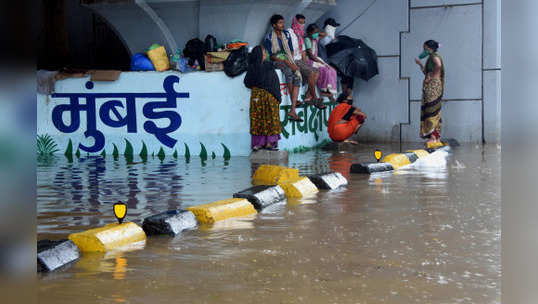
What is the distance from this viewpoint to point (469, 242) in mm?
4773

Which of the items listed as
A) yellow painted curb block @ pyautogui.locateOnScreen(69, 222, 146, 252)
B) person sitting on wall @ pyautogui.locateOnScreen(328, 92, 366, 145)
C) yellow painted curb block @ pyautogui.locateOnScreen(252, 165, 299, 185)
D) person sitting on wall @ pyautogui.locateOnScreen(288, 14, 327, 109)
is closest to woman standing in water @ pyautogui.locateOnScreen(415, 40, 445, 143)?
person sitting on wall @ pyautogui.locateOnScreen(328, 92, 366, 145)

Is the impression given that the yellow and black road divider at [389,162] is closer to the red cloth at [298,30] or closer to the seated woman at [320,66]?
the seated woman at [320,66]

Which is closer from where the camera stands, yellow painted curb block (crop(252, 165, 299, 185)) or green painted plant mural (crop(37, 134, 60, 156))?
yellow painted curb block (crop(252, 165, 299, 185))

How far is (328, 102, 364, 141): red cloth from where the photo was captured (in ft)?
44.7

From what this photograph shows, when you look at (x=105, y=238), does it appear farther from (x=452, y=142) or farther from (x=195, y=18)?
(x=452, y=142)

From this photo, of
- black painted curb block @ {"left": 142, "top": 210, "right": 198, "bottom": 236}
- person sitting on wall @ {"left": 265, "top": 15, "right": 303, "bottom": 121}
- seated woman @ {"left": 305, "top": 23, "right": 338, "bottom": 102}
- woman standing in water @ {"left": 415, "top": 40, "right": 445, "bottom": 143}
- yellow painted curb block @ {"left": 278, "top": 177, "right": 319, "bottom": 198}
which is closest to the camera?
black painted curb block @ {"left": 142, "top": 210, "right": 198, "bottom": 236}

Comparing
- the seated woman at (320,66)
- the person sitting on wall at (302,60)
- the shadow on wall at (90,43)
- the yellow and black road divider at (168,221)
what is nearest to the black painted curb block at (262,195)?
the yellow and black road divider at (168,221)

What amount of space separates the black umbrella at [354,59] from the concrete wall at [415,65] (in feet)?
1.33

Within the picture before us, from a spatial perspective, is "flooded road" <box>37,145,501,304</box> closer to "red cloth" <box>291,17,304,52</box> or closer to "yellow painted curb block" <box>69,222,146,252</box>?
"yellow painted curb block" <box>69,222,146,252</box>

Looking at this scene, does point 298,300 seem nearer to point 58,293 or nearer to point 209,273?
point 209,273

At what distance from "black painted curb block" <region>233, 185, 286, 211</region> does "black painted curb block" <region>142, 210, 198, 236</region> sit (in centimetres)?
105

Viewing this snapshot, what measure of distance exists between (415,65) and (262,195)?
952 centimetres

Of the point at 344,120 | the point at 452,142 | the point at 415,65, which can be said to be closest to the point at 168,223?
the point at 344,120
